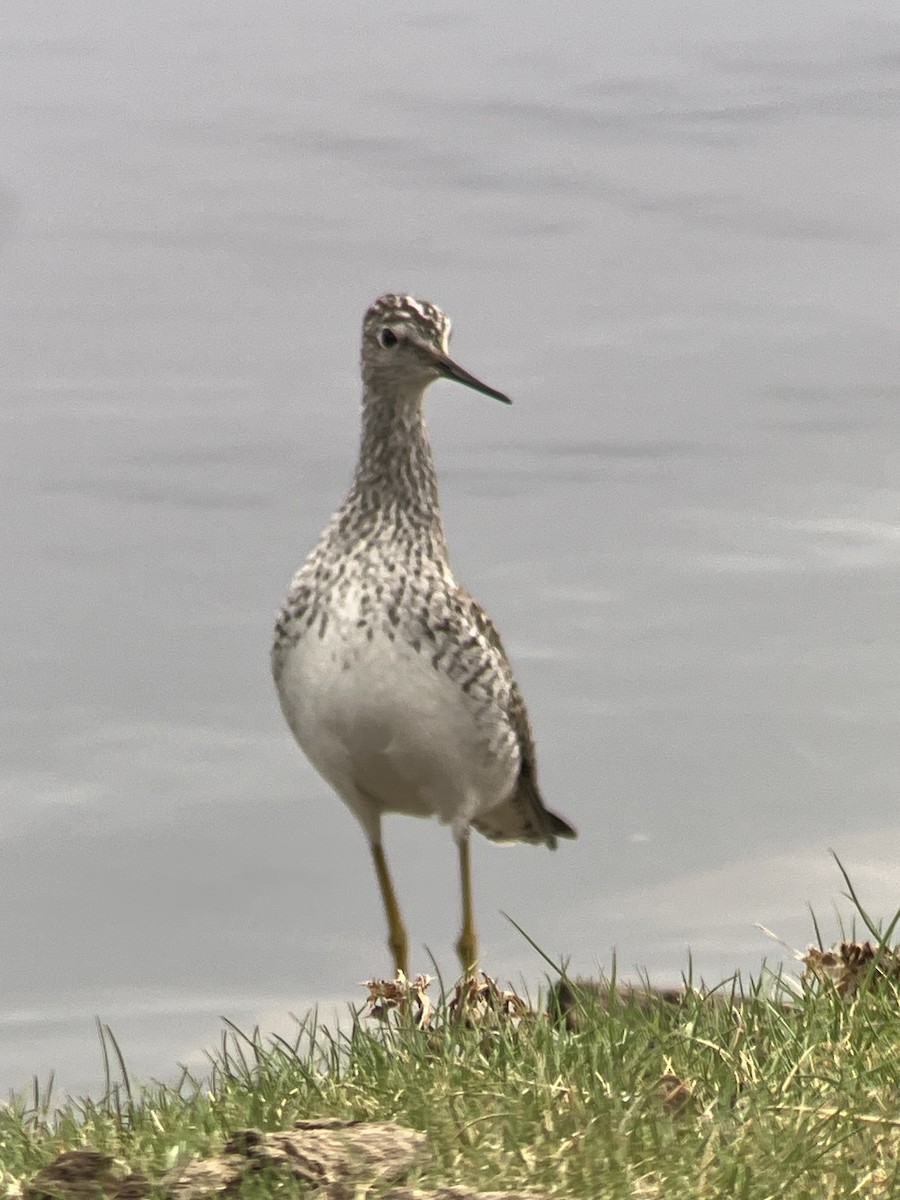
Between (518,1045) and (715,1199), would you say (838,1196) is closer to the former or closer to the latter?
(715,1199)

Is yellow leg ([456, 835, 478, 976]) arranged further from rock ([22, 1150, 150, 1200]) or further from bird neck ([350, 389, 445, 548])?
rock ([22, 1150, 150, 1200])

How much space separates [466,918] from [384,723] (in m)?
1.28

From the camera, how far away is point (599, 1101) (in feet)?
18.1

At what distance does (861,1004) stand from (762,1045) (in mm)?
619

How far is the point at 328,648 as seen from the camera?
8.38 meters

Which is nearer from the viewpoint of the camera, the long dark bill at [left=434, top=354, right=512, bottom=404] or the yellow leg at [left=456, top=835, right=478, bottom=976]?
the long dark bill at [left=434, top=354, right=512, bottom=404]

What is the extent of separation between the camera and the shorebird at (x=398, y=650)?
8391mm

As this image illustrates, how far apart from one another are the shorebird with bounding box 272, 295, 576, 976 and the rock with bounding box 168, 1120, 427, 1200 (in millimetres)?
3409

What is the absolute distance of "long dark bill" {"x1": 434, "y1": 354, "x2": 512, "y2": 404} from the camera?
873 centimetres

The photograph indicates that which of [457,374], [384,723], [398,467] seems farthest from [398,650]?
[457,374]

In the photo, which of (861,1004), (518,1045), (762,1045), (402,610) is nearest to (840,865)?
(861,1004)

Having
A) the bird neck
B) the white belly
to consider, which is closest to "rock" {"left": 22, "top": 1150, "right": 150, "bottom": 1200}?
the white belly

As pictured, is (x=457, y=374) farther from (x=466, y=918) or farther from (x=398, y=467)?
(x=466, y=918)

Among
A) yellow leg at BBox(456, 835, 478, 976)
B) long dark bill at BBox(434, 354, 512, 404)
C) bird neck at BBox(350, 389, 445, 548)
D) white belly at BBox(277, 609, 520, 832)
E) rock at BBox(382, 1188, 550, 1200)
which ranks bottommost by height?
rock at BBox(382, 1188, 550, 1200)
